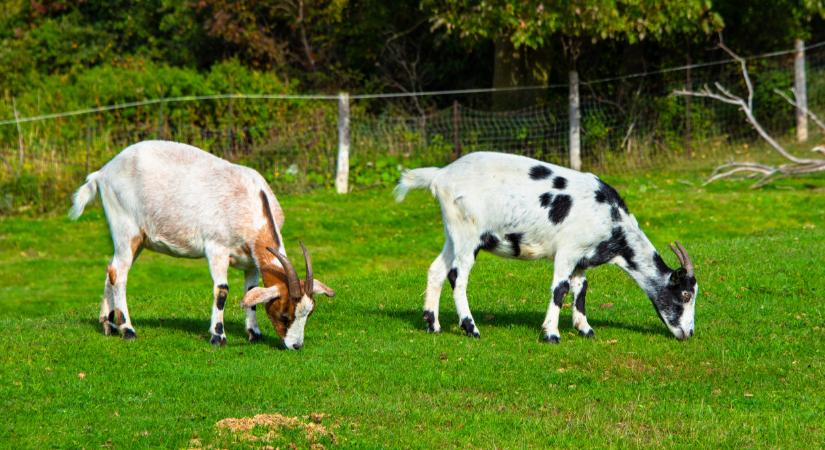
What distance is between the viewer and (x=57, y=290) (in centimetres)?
1889

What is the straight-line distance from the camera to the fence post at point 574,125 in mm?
27516

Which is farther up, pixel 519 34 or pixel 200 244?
pixel 519 34

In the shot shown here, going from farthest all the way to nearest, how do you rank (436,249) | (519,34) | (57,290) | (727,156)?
(727,156), (519,34), (436,249), (57,290)

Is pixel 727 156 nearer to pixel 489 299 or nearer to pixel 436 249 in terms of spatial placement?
pixel 436 249

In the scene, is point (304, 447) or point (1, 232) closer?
point (304, 447)

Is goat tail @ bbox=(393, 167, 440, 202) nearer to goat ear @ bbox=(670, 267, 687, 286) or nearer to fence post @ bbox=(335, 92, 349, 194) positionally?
goat ear @ bbox=(670, 267, 687, 286)

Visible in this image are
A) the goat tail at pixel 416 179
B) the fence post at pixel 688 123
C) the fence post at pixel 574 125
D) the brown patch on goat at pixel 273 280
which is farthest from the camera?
the fence post at pixel 688 123

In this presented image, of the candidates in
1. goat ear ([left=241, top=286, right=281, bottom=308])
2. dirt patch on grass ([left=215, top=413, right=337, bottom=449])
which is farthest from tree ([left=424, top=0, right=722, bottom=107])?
dirt patch on grass ([left=215, top=413, right=337, bottom=449])

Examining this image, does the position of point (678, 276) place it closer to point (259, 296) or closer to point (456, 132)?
point (259, 296)

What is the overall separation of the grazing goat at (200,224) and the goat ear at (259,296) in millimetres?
14

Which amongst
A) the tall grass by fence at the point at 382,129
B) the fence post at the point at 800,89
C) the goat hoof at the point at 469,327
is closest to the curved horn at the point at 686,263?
the goat hoof at the point at 469,327

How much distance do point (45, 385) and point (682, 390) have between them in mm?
5659

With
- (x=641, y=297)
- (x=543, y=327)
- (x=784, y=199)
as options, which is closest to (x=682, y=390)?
(x=543, y=327)

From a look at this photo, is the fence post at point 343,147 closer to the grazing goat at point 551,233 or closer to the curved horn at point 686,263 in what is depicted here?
the grazing goat at point 551,233
